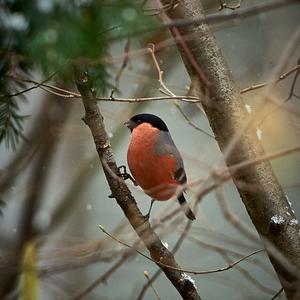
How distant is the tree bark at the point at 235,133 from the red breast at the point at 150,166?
13 cm

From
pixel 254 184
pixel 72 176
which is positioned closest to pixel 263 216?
pixel 254 184

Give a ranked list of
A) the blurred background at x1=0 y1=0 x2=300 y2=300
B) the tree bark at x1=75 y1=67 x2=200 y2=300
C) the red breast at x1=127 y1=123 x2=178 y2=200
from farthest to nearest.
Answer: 1. the blurred background at x1=0 y1=0 x2=300 y2=300
2. the red breast at x1=127 y1=123 x2=178 y2=200
3. the tree bark at x1=75 y1=67 x2=200 y2=300

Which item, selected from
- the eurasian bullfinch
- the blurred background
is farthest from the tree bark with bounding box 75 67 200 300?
the blurred background

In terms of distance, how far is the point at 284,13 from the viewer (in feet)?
6.02

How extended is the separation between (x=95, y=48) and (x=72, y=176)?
1456mm

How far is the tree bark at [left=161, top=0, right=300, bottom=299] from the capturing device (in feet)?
3.53

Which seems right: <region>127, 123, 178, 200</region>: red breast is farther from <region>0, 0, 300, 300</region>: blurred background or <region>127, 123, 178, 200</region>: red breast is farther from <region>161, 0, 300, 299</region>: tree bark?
<region>0, 0, 300, 300</region>: blurred background

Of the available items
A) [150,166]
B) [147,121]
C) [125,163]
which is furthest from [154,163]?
[125,163]

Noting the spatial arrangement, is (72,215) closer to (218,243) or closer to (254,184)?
(218,243)

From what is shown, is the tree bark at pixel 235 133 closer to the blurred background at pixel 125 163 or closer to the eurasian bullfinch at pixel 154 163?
the eurasian bullfinch at pixel 154 163

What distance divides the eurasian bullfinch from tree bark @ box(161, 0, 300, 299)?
0.13m

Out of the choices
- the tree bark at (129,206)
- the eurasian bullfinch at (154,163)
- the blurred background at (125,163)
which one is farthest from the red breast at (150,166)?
the blurred background at (125,163)

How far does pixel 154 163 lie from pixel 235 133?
19 centimetres

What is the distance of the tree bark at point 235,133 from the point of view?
1.08 meters
